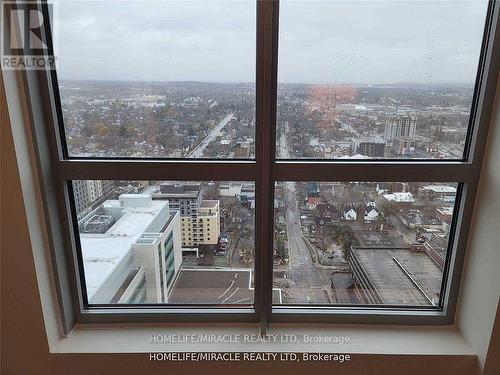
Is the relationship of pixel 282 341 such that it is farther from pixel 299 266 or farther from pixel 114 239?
pixel 114 239

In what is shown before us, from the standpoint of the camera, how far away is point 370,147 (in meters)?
1.39

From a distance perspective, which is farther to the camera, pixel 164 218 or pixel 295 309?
pixel 295 309

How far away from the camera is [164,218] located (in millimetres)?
1478

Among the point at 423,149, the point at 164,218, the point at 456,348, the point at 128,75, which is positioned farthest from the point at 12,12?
the point at 456,348

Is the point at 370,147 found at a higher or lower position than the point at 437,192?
higher

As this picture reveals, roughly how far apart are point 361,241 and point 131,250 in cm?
107

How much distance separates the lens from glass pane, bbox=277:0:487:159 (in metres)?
1.28

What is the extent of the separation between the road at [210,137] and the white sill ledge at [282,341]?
2.75 feet

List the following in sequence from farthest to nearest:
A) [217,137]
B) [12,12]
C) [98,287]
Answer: [98,287]
[217,137]
[12,12]

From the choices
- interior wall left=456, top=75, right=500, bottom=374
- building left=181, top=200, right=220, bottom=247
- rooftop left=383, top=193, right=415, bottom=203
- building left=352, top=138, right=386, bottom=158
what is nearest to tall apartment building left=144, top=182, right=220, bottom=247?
building left=181, top=200, right=220, bottom=247

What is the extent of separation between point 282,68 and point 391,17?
1.54ft

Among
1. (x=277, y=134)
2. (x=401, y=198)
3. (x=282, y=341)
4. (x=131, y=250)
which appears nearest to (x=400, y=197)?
(x=401, y=198)

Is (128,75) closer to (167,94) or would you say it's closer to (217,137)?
(167,94)

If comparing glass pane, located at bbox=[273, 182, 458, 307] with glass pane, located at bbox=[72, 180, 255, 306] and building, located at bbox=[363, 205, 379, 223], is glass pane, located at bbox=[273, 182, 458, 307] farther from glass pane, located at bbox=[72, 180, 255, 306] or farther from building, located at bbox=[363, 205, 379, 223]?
glass pane, located at bbox=[72, 180, 255, 306]
